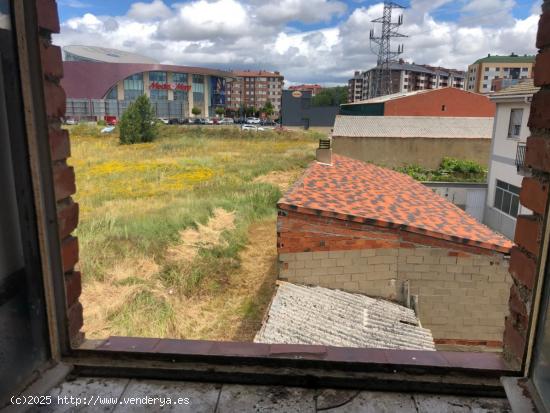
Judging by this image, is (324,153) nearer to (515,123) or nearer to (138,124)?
(515,123)

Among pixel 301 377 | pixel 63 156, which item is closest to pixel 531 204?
pixel 301 377

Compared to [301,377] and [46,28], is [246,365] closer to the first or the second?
[301,377]

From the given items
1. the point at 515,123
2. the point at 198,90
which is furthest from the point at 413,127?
the point at 198,90

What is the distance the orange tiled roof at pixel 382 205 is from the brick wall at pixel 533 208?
16.8 feet

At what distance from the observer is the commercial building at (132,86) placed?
7462cm

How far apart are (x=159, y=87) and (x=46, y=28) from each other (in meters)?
87.7

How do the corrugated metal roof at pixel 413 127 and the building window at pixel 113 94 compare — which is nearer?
the corrugated metal roof at pixel 413 127

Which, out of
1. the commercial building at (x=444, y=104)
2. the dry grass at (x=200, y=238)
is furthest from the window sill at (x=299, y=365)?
the commercial building at (x=444, y=104)

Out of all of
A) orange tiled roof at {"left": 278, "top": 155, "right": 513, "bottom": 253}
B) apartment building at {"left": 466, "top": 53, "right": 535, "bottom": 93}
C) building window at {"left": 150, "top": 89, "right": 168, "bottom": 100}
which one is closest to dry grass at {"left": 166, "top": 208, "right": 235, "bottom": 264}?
orange tiled roof at {"left": 278, "top": 155, "right": 513, "bottom": 253}

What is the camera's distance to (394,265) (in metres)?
7.27

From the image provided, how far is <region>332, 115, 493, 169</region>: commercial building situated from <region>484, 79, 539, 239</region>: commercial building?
25.9 feet

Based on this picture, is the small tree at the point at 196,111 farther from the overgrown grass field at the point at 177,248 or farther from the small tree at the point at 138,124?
the overgrown grass field at the point at 177,248

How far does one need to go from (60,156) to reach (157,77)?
88.4 meters

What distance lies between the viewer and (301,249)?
7.28 m
